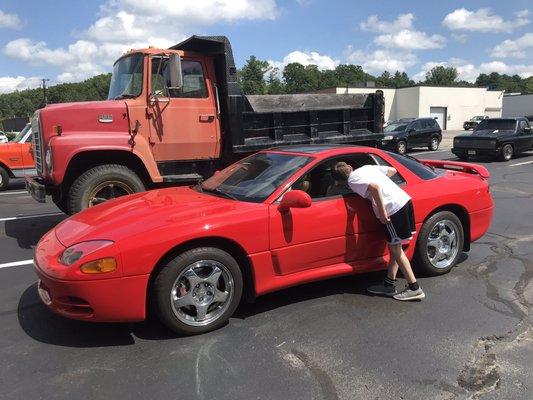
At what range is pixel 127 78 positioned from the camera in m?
7.47

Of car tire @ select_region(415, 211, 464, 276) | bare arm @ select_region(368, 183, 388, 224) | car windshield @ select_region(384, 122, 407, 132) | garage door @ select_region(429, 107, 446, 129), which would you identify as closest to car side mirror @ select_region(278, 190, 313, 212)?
bare arm @ select_region(368, 183, 388, 224)

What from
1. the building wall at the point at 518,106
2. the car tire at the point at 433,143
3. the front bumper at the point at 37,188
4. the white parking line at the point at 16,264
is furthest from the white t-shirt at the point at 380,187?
the building wall at the point at 518,106

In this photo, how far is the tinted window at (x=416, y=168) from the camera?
516 centimetres

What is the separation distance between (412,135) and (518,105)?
2537 inches

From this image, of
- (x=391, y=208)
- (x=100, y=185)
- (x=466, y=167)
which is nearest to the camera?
(x=391, y=208)

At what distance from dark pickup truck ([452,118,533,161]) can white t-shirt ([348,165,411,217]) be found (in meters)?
15.0

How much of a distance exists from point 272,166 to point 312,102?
12.9 feet

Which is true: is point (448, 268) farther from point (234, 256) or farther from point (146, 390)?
point (146, 390)

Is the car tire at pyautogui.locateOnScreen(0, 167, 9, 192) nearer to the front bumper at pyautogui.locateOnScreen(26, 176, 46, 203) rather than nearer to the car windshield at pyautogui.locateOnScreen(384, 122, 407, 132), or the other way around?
the front bumper at pyautogui.locateOnScreen(26, 176, 46, 203)

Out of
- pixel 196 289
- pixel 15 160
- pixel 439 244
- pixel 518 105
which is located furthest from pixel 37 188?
pixel 518 105

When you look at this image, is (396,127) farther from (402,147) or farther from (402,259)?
(402,259)

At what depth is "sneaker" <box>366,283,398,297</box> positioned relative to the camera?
15.2 ft

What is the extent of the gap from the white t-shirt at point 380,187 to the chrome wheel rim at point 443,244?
2.54ft

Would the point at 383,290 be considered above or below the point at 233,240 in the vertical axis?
below
